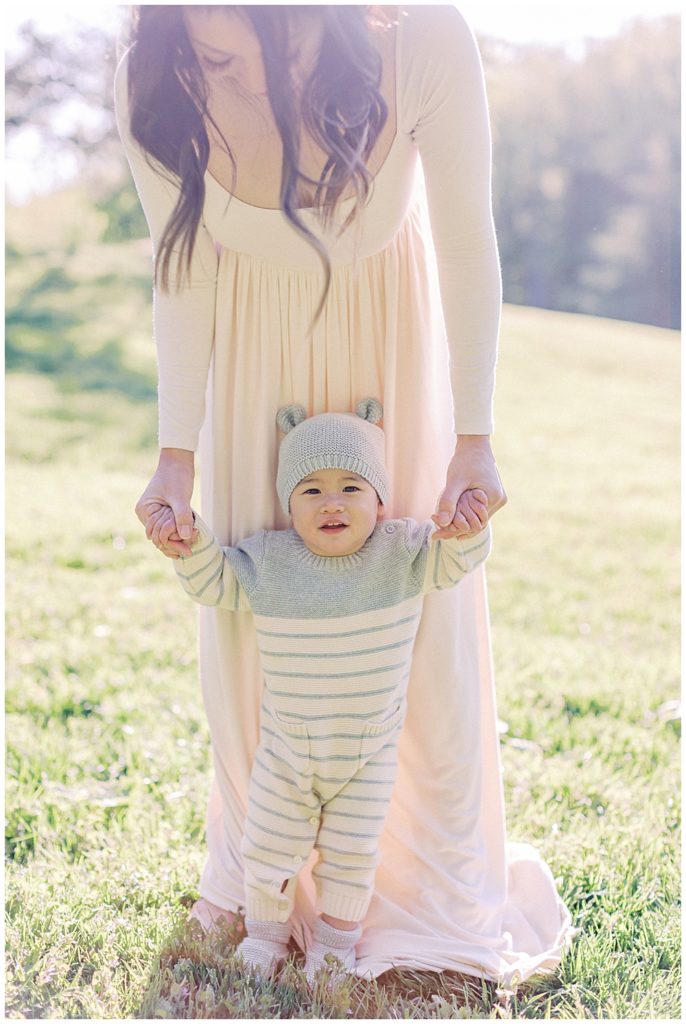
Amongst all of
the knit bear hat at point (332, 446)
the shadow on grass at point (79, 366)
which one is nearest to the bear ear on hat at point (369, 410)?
the knit bear hat at point (332, 446)

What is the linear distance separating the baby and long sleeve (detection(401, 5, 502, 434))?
0.22 metres

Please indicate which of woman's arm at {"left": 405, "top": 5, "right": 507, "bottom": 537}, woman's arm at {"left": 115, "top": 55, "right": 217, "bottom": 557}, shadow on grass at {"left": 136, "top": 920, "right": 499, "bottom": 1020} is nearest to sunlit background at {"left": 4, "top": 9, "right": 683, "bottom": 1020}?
shadow on grass at {"left": 136, "top": 920, "right": 499, "bottom": 1020}

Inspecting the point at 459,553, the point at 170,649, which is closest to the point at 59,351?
the point at 170,649

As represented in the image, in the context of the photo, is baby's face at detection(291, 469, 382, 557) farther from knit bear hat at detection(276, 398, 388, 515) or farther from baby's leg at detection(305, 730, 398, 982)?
baby's leg at detection(305, 730, 398, 982)

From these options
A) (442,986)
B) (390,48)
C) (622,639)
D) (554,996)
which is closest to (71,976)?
(442,986)

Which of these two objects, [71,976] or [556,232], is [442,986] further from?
[556,232]

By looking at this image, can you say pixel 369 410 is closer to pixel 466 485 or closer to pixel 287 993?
pixel 466 485

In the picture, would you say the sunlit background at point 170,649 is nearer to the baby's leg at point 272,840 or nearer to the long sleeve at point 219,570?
the baby's leg at point 272,840

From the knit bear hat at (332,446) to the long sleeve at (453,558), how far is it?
0.52ft

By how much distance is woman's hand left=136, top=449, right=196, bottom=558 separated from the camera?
6.55 feet

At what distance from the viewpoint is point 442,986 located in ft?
6.87

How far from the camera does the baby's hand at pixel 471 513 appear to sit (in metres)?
1.95

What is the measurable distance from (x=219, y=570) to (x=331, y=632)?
0.82 feet

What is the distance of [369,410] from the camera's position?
210cm
